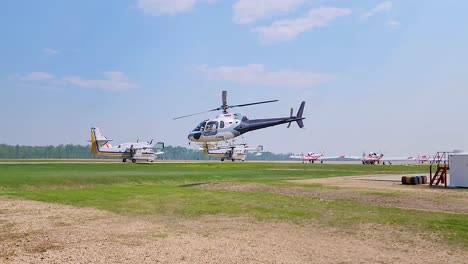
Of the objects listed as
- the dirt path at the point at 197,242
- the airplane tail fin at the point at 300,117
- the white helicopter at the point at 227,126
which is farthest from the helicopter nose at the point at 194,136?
the dirt path at the point at 197,242

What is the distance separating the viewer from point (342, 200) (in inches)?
886

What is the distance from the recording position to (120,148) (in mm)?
92188

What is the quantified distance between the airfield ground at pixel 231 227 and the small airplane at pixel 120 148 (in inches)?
2639

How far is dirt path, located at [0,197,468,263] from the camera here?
10734mm

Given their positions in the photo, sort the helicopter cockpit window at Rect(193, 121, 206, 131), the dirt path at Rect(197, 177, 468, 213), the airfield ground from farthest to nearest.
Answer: the helicopter cockpit window at Rect(193, 121, 206, 131) → the dirt path at Rect(197, 177, 468, 213) → the airfield ground

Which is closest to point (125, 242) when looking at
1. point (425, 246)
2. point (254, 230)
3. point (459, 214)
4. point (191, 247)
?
point (191, 247)

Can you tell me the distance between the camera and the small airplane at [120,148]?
89750mm

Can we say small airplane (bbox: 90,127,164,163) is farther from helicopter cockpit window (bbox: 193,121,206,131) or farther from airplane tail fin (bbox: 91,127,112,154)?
helicopter cockpit window (bbox: 193,121,206,131)

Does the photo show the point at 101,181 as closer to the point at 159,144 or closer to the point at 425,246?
the point at 425,246

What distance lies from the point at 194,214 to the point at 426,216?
30.1ft

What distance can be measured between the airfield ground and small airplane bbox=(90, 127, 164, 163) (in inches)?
2639

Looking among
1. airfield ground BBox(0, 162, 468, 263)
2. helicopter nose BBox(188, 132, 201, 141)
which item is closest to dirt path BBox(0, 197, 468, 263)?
airfield ground BBox(0, 162, 468, 263)

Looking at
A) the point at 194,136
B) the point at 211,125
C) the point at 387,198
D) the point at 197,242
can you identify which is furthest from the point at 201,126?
the point at 197,242

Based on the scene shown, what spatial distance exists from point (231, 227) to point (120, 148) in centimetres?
8088
